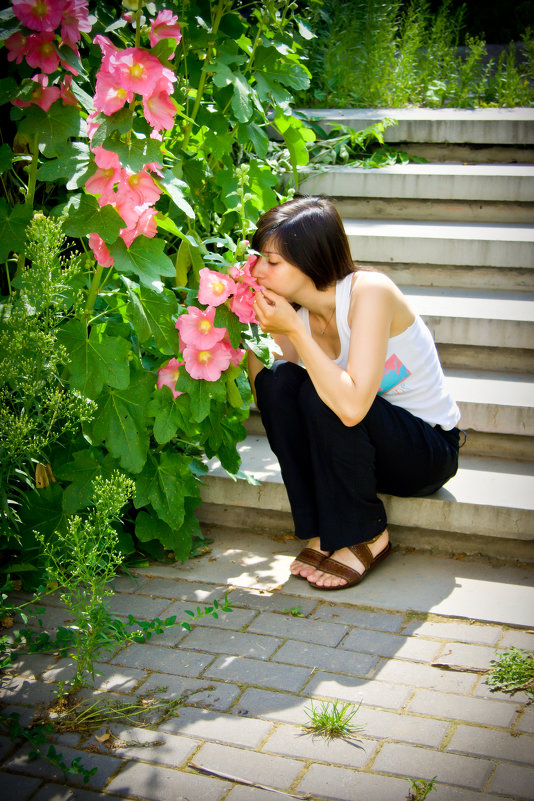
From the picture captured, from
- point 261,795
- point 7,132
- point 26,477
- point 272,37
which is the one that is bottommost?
point 261,795

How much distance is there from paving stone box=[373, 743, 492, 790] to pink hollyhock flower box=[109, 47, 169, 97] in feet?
5.53

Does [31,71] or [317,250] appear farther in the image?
[317,250]

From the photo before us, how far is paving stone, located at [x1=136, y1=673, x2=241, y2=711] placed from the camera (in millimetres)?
2201

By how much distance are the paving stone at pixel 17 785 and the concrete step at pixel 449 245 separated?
118 inches

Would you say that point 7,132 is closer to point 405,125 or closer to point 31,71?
point 31,71

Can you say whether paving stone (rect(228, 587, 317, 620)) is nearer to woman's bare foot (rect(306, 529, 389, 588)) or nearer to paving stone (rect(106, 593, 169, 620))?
woman's bare foot (rect(306, 529, 389, 588))

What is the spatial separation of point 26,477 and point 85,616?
0.54m

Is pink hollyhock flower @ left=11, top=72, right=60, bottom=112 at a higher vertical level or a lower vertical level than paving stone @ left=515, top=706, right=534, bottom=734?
A: higher

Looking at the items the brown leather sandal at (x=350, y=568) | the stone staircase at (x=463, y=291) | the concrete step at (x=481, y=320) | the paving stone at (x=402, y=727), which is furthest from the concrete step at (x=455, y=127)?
the paving stone at (x=402, y=727)

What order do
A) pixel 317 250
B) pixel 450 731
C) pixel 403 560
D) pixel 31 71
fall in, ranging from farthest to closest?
pixel 403 560 < pixel 317 250 < pixel 31 71 < pixel 450 731

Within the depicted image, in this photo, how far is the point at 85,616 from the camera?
218cm

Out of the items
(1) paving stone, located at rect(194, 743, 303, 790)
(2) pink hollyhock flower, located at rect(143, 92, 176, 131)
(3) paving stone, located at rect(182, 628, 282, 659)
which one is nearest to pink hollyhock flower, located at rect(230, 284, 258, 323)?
(2) pink hollyhock flower, located at rect(143, 92, 176, 131)

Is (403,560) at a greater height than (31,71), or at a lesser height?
lesser

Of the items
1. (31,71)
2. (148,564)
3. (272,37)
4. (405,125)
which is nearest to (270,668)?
(148,564)
